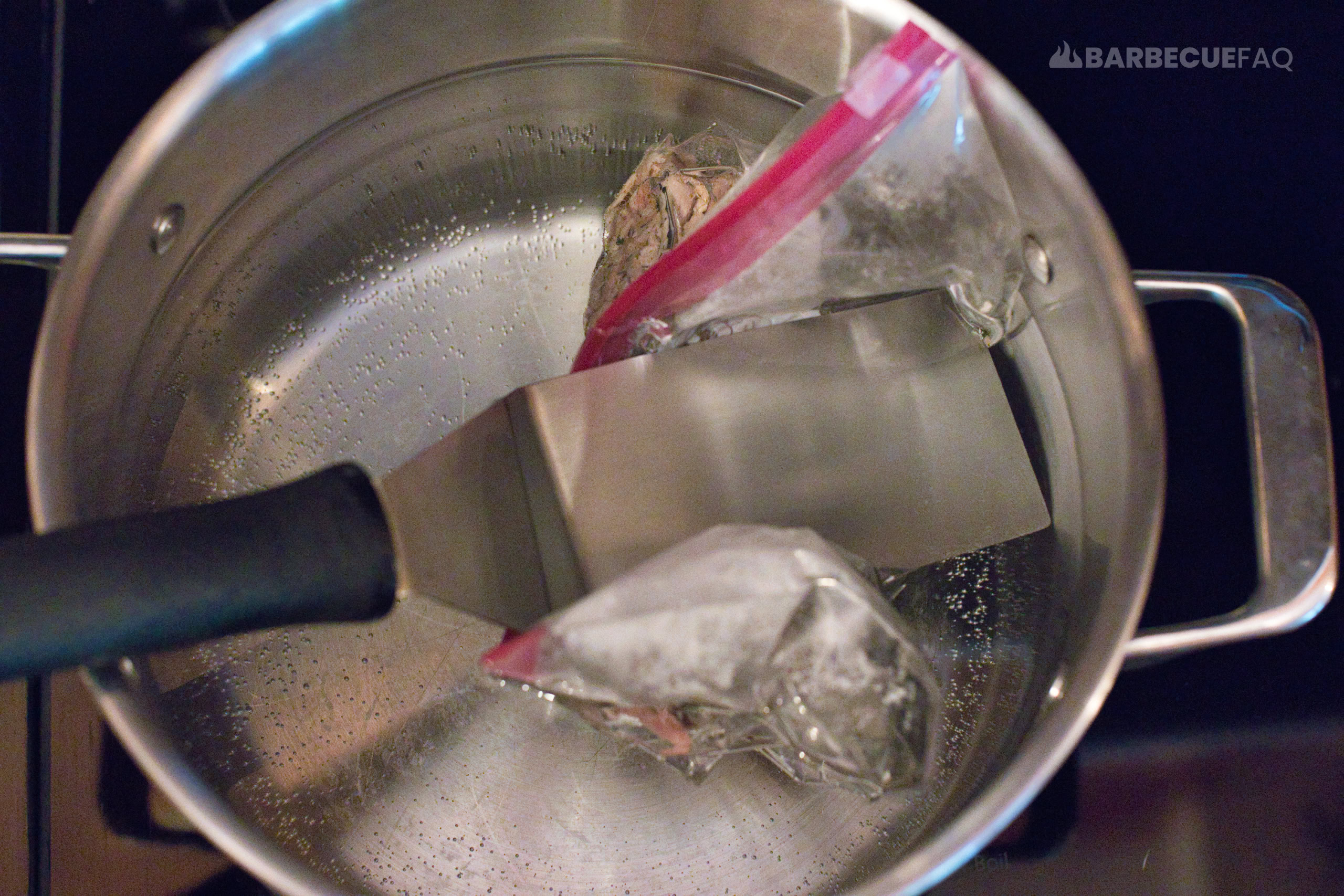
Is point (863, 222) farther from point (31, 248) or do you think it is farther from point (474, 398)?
point (31, 248)

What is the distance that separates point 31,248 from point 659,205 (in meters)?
0.39

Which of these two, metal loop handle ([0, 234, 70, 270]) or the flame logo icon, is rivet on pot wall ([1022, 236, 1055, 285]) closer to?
the flame logo icon

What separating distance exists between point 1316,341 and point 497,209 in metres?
0.60

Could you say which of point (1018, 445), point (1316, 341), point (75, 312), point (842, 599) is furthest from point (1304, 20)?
point (75, 312)

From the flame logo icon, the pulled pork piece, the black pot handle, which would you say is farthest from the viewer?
the flame logo icon

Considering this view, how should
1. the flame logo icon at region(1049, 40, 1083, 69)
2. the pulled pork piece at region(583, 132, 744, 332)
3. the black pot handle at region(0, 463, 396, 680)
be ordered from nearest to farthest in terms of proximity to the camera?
the black pot handle at region(0, 463, 396, 680) < the pulled pork piece at region(583, 132, 744, 332) < the flame logo icon at region(1049, 40, 1083, 69)

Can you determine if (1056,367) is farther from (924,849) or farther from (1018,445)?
(924,849)

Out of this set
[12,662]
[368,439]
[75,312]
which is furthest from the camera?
[368,439]

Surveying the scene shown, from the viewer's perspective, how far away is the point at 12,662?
1.15 ft

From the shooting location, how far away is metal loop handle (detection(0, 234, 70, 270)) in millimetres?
484

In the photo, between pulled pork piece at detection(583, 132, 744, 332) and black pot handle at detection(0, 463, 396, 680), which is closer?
black pot handle at detection(0, 463, 396, 680)

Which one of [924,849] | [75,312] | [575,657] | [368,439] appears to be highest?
[75,312]

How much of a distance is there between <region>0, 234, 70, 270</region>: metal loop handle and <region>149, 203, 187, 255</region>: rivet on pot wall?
4 cm

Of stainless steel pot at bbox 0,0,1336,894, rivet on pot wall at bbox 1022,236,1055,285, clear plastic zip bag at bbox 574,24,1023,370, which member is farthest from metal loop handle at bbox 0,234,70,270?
rivet on pot wall at bbox 1022,236,1055,285
